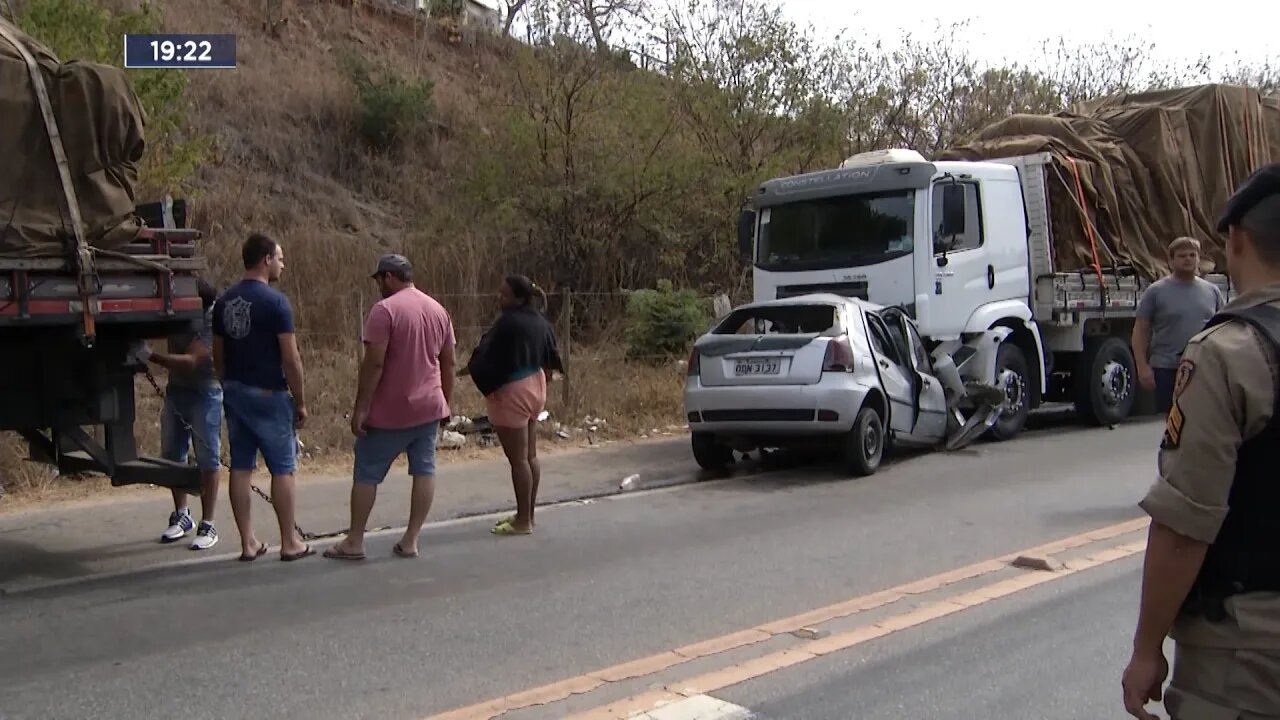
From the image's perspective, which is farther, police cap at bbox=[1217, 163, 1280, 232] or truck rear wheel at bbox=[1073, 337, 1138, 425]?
truck rear wheel at bbox=[1073, 337, 1138, 425]

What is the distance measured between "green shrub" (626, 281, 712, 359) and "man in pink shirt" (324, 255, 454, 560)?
9110 mm

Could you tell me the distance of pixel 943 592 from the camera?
5855 mm

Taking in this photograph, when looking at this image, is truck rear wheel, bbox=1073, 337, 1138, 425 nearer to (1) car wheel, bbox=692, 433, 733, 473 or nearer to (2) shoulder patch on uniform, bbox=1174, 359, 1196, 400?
(1) car wheel, bbox=692, 433, 733, 473

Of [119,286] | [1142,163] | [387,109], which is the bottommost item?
[119,286]

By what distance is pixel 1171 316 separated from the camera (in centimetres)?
785

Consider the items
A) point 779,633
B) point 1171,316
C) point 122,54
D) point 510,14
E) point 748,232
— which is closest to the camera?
point 779,633

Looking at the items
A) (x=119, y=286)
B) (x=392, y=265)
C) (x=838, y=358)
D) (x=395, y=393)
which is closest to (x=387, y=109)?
(x=838, y=358)

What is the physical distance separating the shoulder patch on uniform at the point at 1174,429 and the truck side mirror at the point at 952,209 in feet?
30.3

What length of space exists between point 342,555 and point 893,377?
5.47 meters

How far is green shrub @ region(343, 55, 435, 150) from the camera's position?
23.8 metres

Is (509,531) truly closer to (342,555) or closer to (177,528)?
(342,555)

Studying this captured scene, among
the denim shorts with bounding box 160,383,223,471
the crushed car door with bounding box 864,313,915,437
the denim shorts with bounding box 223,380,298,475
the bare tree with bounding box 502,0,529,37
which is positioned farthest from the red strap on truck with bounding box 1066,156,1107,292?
the bare tree with bounding box 502,0,529,37

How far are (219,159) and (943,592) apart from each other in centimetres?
1629

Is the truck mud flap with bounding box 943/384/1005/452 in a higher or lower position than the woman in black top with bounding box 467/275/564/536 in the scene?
lower
